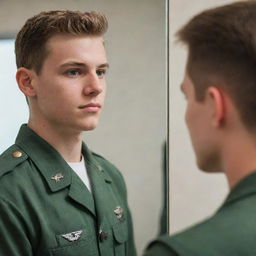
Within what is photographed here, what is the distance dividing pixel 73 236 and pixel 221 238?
0.53 metres

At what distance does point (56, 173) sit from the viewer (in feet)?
3.43

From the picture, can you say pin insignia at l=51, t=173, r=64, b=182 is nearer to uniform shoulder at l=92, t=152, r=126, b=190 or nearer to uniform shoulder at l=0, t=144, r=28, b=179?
uniform shoulder at l=0, t=144, r=28, b=179

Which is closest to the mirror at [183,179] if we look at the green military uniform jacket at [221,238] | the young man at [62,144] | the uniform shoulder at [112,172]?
the uniform shoulder at [112,172]

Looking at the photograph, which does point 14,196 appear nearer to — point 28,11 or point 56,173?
point 56,173

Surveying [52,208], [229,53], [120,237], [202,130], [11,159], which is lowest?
[120,237]

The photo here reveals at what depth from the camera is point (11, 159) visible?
102 cm

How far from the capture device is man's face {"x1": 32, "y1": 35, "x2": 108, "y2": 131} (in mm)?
1045

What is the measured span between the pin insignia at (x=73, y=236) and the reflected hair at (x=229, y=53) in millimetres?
493

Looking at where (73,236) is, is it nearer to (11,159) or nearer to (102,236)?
(102,236)

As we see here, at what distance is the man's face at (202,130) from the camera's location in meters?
0.64

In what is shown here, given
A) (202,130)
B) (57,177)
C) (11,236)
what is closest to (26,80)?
(57,177)

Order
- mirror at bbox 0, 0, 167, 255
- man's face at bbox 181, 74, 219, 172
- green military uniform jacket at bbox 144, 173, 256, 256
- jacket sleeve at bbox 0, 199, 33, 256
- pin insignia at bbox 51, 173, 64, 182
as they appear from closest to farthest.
Result: green military uniform jacket at bbox 144, 173, 256, 256, man's face at bbox 181, 74, 219, 172, jacket sleeve at bbox 0, 199, 33, 256, pin insignia at bbox 51, 173, 64, 182, mirror at bbox 0, 0, 167, 255

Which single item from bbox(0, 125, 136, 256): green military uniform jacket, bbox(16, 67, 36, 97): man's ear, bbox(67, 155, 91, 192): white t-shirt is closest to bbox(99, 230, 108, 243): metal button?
bbox(0, 125, 136, 256): green military uniform jacket

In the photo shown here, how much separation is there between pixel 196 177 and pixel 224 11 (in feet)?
3.14
